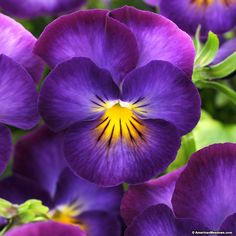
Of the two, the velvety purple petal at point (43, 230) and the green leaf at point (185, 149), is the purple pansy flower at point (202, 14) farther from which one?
the velvety purple petal at point (43, 230)

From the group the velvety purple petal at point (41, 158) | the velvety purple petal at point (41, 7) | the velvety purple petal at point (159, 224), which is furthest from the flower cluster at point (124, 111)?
the velvety purple petal at point (41, 7)

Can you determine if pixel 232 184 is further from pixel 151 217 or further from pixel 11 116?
pixel 11 116

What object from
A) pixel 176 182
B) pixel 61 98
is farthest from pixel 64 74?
pixel 176 182

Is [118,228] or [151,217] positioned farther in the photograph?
[118,228]

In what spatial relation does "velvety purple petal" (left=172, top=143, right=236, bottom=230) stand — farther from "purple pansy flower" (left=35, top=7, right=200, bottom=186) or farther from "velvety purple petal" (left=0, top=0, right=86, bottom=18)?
"velvety purple petal" (left=0, top=0, right=86, bottom=18)

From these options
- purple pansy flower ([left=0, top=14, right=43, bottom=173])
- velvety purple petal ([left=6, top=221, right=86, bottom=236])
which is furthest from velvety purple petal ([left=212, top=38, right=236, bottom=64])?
velvety purple petal ([left=6, top=221, right=86, bottom=236])

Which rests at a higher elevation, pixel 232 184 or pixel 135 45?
pixel 135 45

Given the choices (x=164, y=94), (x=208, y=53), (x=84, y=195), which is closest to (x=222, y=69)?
(x=208, y=53)
